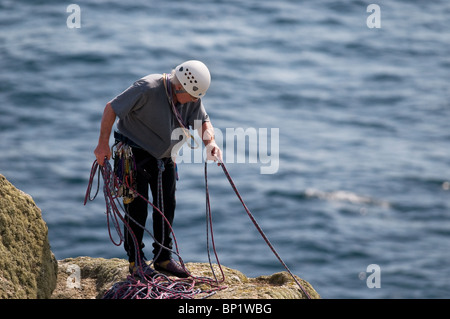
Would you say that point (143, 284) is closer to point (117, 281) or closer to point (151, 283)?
point (151, 283)

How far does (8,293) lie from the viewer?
23.2 feet

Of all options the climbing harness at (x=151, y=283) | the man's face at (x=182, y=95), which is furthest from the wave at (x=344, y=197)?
the man's face at (x=182, y=95)

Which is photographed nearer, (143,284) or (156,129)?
(156,129)

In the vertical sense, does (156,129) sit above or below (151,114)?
below

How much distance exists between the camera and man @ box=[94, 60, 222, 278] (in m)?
7.21

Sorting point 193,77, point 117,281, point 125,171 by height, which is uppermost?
point 193,77

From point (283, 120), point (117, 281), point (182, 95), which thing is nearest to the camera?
point (182, 95)

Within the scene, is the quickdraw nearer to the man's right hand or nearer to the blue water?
the man's right hand

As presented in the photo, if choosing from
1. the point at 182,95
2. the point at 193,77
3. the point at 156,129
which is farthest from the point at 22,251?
the point at 193,77

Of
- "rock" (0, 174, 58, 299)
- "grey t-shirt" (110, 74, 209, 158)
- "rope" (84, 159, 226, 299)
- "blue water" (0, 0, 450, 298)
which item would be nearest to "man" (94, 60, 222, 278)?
"grey t-shirt" (110, 74, 209, 158)

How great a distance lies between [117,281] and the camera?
8094mm

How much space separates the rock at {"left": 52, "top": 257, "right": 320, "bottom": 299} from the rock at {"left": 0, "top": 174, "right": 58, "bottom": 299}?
469 millimetres

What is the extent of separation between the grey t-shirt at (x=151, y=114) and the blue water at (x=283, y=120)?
18.2 m

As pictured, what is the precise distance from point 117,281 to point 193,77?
2299mm
